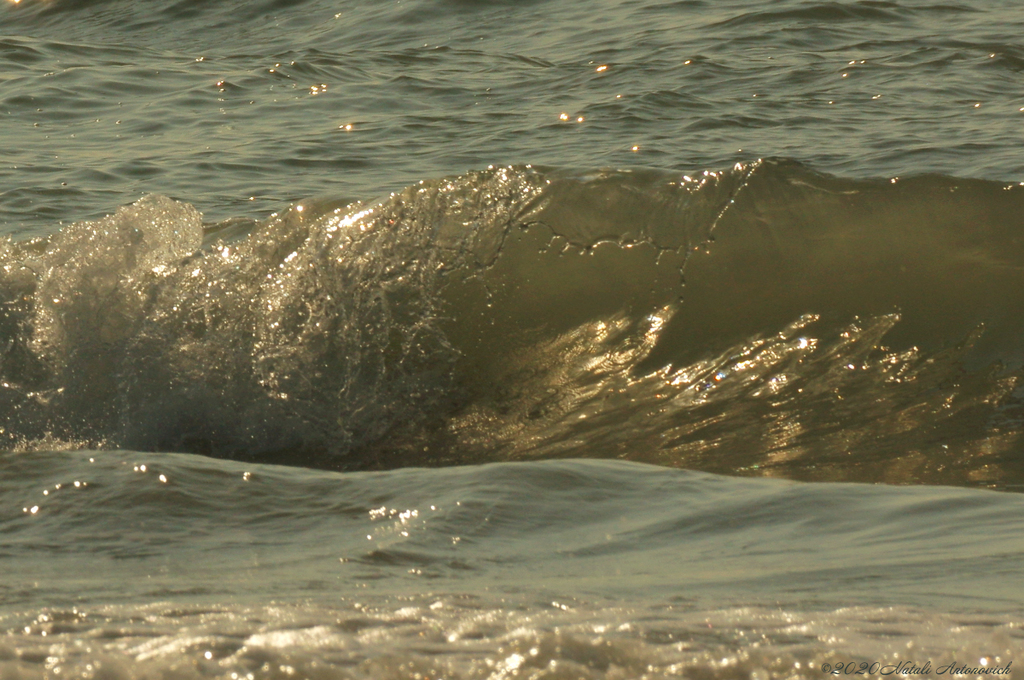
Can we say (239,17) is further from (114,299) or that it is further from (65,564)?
(65,564)

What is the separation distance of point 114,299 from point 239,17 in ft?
25.6

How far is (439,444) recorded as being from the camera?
4.27 meters

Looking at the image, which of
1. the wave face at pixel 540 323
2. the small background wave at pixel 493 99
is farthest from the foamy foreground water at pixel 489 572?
the small background wave at pixel 493 99

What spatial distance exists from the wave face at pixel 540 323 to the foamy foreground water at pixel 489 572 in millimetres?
1308

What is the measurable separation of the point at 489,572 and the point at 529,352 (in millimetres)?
2553

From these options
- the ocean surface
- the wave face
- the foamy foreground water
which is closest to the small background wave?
the ocean surface

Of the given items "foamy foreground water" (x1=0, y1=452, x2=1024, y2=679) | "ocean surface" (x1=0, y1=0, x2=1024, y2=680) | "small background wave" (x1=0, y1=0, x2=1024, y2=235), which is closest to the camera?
"foamy foreground water" (x1=0, y1=452, x2=1024, y2=679)

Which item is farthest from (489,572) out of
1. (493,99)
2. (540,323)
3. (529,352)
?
(493,99)

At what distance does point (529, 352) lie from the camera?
468 centimetres

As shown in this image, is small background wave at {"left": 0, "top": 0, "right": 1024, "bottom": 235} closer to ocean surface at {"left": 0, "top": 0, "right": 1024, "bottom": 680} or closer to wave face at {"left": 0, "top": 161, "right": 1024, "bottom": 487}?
ocean surface at {"left": 0, "top": 0, "right": 1024, "bottom": 680}

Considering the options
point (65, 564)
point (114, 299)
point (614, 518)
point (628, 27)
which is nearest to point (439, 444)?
point (114, 299)

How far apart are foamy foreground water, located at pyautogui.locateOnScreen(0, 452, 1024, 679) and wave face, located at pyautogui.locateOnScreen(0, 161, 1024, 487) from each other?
1.31m

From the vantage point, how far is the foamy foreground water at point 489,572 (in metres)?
1.50

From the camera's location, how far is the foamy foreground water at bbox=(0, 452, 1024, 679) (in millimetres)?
1495
